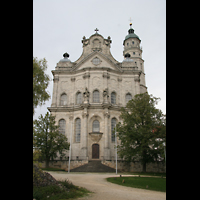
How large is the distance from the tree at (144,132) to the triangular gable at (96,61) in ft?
45.4

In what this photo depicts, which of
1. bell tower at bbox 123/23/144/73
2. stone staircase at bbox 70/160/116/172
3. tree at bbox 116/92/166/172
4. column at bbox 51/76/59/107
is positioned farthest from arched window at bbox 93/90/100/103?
bell tower at bbox 123/23/144/73

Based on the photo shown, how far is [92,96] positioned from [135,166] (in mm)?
15527

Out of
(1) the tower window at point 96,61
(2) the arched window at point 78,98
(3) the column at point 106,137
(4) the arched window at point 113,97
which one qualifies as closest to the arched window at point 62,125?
(2) the arched window at point 78,98

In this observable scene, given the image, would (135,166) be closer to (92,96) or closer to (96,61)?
(92,96)

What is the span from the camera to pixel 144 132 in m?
27.0

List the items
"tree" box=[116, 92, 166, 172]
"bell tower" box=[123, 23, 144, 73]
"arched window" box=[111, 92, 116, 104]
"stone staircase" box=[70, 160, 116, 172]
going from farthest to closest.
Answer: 1. "bell tower" box=[123, 23, 144, 73]
2. "arched window" box=[111, 92, 116, 104]
3. "stone staircase" box=[70, 160, 116, 172]
4. "tree" box=[116, 92, 166, 172]

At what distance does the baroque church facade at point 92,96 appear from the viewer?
36.8 meters

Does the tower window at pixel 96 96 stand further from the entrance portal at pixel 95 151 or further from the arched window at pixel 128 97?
the entrance portal at pixel 95 151

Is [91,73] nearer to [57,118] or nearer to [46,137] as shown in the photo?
[57,118]

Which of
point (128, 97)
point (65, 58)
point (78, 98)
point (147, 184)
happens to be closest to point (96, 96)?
point (78, 98)

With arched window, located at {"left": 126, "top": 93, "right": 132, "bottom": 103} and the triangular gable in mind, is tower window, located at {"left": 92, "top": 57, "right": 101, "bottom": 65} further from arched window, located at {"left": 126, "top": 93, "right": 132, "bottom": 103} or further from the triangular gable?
arched window, located at {"left": 126, "top": 93, "right": 132, "bottom": 103}

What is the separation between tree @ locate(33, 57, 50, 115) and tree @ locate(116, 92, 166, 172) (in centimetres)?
1816

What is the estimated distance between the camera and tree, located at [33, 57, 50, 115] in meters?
11.1
